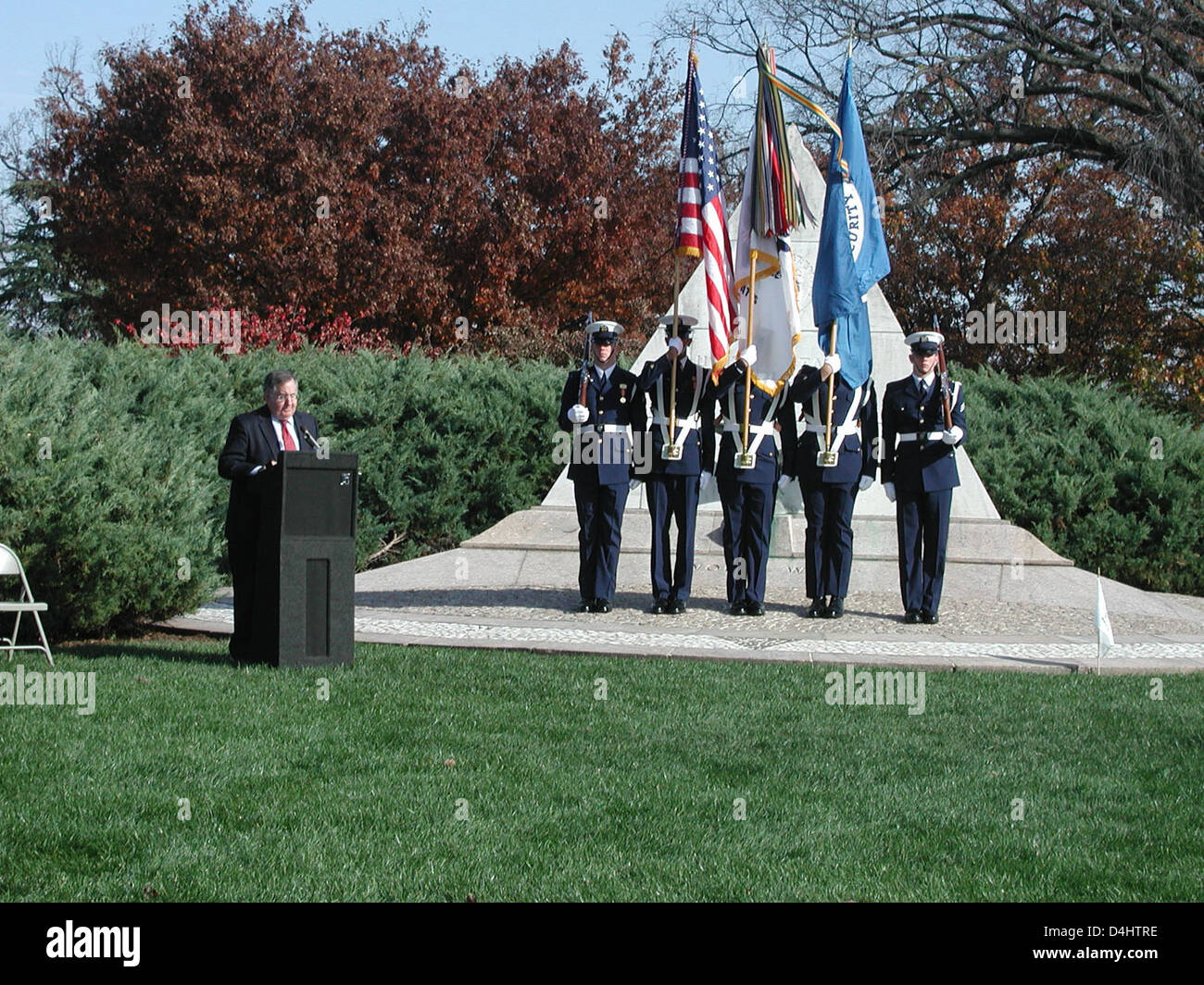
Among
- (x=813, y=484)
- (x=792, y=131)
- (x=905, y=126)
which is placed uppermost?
(x=905, y=126)

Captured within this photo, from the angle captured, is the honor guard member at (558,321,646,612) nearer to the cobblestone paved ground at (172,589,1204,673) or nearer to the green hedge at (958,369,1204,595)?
the cobblestone paved ground at (172,589,1204,673)

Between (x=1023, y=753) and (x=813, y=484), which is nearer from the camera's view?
(x=1023, y=753)

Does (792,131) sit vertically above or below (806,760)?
above

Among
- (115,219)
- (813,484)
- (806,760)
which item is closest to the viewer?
(806,760)

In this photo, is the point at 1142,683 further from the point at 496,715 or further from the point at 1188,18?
the point at 1188,18

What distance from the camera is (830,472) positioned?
11.4m

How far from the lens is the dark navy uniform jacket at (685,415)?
11.5 m

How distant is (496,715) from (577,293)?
2385cm

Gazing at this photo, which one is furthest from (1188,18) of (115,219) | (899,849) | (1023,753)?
(899,849)

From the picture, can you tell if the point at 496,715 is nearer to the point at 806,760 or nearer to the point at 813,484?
the point at 806,760

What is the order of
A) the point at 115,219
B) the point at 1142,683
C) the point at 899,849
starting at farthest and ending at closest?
the point at 115,219 < the point at 1142,683 < the point at 899,849

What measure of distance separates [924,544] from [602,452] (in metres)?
2.71

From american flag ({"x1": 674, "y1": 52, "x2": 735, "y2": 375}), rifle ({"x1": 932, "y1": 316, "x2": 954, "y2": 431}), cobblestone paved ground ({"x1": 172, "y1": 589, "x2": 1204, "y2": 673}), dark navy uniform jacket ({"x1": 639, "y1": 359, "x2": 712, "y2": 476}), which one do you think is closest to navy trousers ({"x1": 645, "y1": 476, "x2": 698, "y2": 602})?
dark navy uniform jacket ({"x1": 639, "y1": 359, "x2": 712, "y2": 476})

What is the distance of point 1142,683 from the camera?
8641 mm
